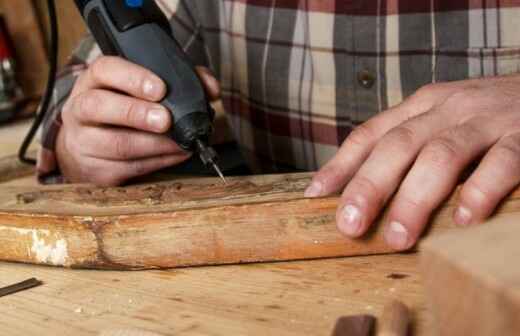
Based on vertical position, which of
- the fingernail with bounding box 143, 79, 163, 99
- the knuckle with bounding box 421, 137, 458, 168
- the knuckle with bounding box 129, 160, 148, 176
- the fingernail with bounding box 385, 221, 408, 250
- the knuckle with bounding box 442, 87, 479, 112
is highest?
the fingernail with bounding box 143, 79, 163, 99

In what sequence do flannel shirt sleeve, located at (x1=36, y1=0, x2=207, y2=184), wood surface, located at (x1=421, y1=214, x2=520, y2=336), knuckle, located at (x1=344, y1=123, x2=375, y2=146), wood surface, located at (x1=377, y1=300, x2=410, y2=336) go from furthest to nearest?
flannel shirt sleeve, located at (x1=36, y1=0, x2=207, y2=184), knuckle, located at (x1=344, y1=123, x2=375, y2=146), wood surface, located at (x1=377, y1=300, x2=410, y2=336), wood surface, located at (x1=421, y1=214, x2=520, y2=336)

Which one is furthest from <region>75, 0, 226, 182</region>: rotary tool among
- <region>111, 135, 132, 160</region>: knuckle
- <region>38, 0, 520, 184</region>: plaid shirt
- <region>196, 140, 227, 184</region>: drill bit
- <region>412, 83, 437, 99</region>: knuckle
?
<region>38, 0, 520, 184</region>: plaid shirt

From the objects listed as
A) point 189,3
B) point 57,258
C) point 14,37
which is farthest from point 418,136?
point 14,37

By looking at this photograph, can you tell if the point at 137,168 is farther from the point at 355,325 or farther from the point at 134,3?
the point at 355,325

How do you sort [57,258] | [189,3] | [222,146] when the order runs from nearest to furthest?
1. [57,258]
2. [189,3]
3. [222,146]

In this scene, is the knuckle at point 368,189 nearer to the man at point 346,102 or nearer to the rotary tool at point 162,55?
the man at point 346,102

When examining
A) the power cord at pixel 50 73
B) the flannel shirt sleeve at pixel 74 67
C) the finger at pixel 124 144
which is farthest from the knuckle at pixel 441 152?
the power cord at pixel 50 73

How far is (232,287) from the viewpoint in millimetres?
587

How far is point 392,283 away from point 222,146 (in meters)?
0.83

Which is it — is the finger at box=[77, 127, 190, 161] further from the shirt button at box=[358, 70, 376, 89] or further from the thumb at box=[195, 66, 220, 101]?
the shirt button at box=[358, 70, 376, 89]

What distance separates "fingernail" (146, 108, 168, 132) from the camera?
2.46ft

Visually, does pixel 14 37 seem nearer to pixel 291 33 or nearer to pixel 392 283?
pixel 291 33

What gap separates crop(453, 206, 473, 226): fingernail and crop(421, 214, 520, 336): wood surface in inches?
7.6

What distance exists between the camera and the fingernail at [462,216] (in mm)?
567
